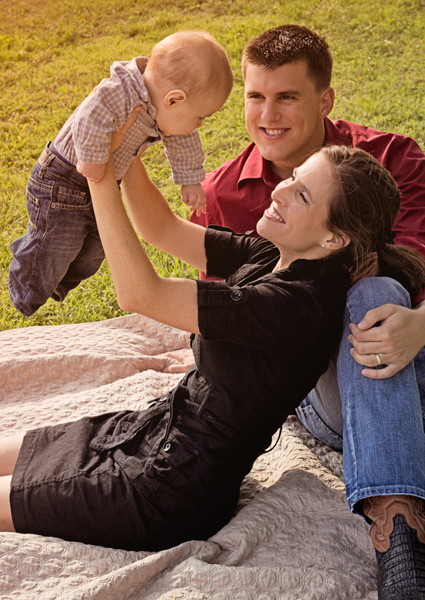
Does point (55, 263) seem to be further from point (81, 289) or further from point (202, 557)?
point (81, 289)

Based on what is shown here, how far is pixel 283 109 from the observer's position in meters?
3.26

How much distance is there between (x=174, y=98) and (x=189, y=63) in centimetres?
13

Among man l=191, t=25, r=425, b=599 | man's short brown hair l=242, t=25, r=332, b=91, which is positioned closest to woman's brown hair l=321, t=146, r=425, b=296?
man l=191, t=25, r=425, b=599

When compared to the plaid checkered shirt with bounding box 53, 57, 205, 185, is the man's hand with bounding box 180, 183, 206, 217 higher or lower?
lower

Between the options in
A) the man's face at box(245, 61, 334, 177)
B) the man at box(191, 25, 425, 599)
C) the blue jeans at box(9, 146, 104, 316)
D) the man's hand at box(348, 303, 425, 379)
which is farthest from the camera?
the man's face at box(245, 61, 334, 177)

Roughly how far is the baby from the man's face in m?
0.74

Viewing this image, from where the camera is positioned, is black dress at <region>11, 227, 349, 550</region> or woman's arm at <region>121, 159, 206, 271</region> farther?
woman's arm at <region>121, 159, 206, 271</region>

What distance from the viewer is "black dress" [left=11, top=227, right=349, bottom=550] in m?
2.06

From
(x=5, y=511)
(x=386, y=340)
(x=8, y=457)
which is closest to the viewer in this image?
(x=386, y=340)

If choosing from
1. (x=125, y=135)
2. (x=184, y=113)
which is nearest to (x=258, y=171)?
(x=184, y=113)

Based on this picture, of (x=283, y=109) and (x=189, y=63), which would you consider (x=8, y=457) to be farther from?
(x=283, y=109)

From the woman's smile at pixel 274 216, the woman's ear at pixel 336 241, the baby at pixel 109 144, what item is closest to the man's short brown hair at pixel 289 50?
the baby at pixel 109 144

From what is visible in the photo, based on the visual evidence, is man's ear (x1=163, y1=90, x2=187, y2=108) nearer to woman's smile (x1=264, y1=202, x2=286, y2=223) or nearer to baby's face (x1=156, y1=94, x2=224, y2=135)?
baby's face (x1=156, y1=94, x2=224, y2=135)

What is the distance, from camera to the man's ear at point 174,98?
231cm
